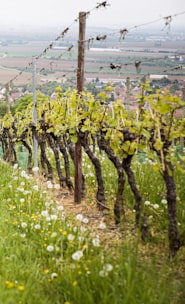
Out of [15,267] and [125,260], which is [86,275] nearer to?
[125,260]

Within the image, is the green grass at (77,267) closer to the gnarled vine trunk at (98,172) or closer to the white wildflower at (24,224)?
the white wildflower at (24,224)

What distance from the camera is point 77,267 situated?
13.4ft

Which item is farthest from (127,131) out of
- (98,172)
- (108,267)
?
(108,267)

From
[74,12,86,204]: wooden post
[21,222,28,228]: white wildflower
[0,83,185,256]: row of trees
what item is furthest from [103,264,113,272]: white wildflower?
[74,12,86,204]: wooden post

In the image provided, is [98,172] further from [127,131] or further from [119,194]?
[127,131]

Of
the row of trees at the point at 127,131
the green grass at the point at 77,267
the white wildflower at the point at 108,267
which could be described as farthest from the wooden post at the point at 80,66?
the white wildflower at the point at 108,267

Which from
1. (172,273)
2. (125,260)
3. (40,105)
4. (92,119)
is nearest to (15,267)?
(125,260)

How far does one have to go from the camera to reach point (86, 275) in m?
3.90

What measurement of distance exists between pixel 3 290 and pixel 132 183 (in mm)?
2265

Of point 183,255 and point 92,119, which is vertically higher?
point 92,119

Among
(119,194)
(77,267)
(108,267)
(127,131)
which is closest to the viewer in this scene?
(108,267)

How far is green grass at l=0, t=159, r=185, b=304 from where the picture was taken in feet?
12.1

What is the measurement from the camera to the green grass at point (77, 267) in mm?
3678

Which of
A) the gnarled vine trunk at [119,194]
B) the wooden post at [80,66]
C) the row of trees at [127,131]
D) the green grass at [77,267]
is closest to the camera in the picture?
the green grass at [77,267]
